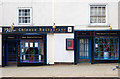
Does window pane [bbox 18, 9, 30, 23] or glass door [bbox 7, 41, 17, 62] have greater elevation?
window pane [bbox 18, 9, 30, 23]

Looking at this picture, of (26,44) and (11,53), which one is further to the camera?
(11,53)

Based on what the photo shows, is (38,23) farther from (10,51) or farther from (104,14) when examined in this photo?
(104,14)

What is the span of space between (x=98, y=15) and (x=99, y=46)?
8.05ft

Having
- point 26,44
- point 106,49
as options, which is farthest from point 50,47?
point 106,49

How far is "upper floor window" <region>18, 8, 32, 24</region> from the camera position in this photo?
1287cm

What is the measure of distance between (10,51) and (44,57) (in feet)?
9.29

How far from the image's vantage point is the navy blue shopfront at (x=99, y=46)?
12695mm

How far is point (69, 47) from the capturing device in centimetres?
1267

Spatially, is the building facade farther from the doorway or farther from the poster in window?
the doorway

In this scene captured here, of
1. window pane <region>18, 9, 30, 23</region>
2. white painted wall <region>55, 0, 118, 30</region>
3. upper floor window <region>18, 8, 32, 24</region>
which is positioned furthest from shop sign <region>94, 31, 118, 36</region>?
window pane <region>18, 9, 30, 23</region>

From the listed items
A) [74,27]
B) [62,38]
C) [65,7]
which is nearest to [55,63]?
[62,38]

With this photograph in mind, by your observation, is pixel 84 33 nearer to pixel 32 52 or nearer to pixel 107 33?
pixel 107 33

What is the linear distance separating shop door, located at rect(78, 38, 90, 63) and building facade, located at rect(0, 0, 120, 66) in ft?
1.13

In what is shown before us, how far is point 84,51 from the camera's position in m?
13.3
